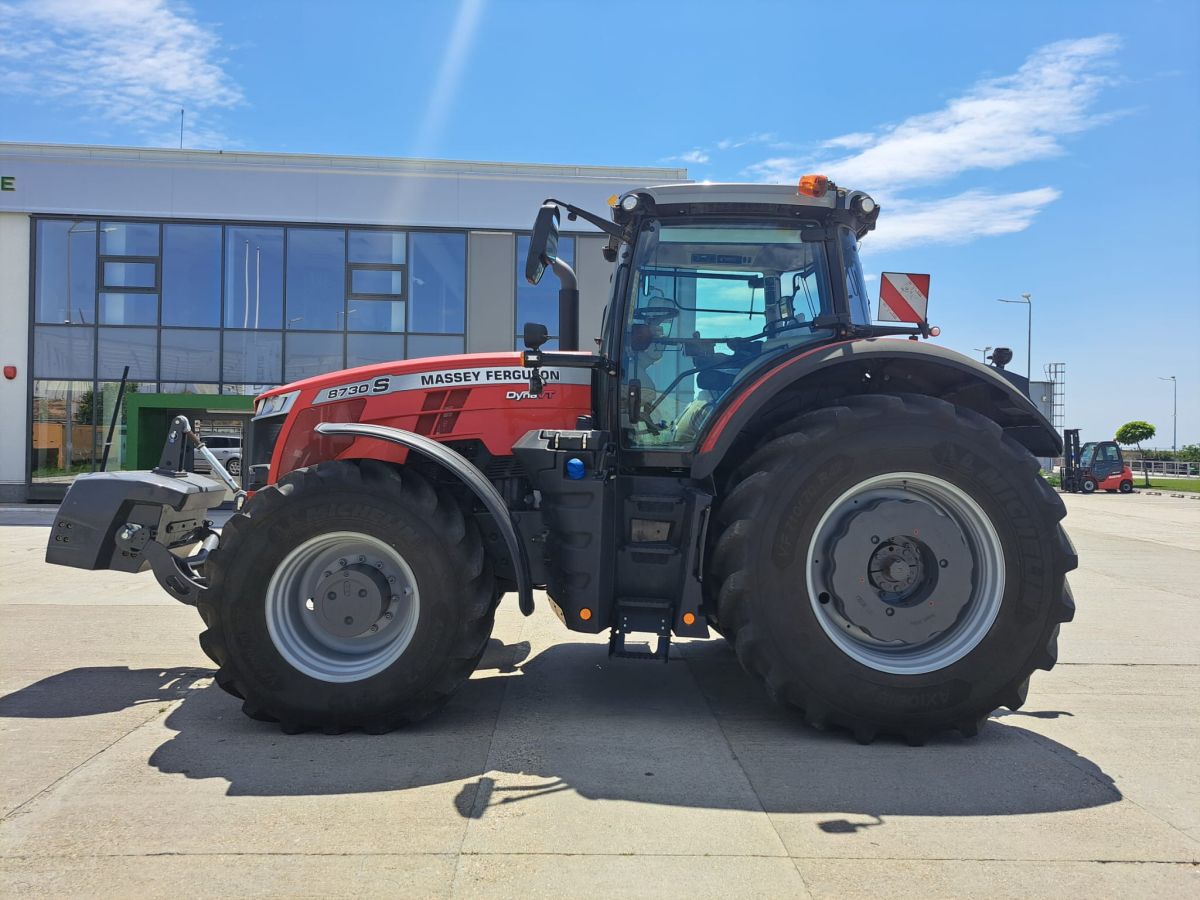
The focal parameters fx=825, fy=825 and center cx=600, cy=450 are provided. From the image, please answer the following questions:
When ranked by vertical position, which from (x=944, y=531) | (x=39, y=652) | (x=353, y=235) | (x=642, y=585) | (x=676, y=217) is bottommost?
(x=39, y=652)

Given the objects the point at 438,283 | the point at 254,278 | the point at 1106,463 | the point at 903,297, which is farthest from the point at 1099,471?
the point at 903,297

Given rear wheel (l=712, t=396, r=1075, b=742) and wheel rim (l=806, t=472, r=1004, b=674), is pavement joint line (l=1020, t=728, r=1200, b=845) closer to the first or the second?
rear wheel (l=712, t=396, r=1075, b=742)

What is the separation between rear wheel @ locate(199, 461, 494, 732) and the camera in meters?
3.78

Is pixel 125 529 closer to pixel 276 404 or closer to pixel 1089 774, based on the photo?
pixel 276 404

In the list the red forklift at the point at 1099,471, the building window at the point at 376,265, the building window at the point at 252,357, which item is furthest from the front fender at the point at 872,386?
the red forklift at the point at 1099,471

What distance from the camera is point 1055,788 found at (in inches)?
131

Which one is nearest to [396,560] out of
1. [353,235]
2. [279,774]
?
[279,774]

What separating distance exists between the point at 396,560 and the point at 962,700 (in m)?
2.68

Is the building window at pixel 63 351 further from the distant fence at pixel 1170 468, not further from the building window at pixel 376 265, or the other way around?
the distant fence at pixel 1170 468

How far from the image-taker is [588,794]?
3.17 m

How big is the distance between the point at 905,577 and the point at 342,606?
265 cm

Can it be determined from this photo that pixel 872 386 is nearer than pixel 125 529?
Yes

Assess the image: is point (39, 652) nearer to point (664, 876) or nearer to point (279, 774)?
point (279, 774)

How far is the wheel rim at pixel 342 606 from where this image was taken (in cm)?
387
